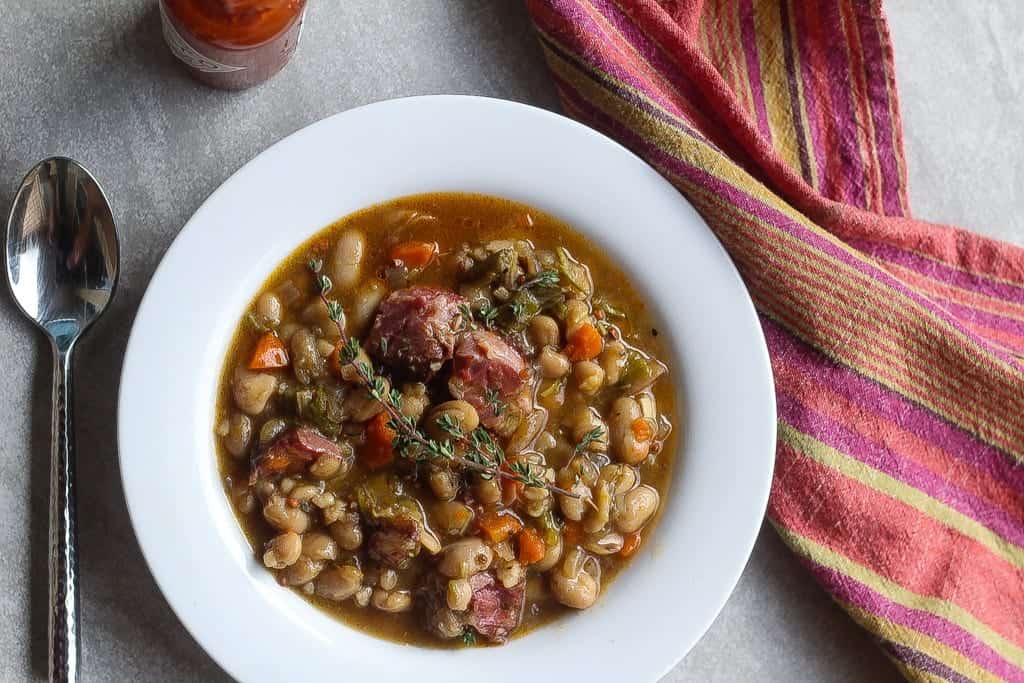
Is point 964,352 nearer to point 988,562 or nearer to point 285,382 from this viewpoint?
point 988,562

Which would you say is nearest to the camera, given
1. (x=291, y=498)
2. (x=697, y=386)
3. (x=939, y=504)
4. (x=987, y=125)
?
(x=291, y=498)

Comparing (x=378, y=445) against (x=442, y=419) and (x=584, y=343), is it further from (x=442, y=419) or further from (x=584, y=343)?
(x=584, y=343)

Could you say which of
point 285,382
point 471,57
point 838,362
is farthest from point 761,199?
point 285,382

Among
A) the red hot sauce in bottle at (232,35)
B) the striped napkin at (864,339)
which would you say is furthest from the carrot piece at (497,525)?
the red hot sauce in bottle at (232,35)

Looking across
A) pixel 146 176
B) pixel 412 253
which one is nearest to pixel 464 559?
pixel 412 253

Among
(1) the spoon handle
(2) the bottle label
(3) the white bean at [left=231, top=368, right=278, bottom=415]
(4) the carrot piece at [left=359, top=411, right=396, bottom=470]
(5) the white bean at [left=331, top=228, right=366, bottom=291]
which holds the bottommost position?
(1) the spoon handle

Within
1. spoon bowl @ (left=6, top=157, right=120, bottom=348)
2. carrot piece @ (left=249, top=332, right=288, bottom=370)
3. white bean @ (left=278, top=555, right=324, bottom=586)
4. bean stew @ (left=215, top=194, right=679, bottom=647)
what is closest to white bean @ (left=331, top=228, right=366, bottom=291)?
bean stew @ (left=215, top=194, right=679, bottom=647)

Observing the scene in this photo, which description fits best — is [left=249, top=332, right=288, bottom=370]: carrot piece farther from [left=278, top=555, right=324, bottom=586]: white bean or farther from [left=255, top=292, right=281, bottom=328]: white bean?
[left=278, top=555, right=324, bottom=586]: white bean
